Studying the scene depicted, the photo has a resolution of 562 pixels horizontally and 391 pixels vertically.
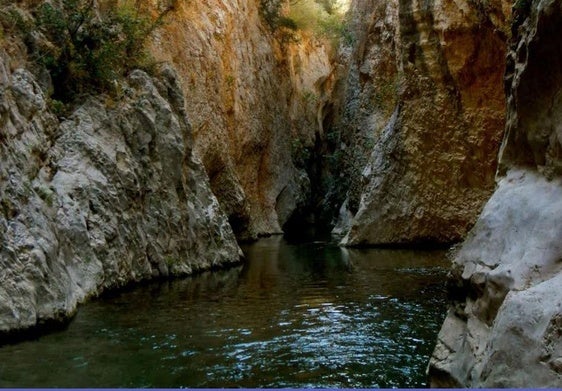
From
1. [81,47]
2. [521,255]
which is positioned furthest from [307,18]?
[521,255]

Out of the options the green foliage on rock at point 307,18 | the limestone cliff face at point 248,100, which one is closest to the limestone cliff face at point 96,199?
the limestone cliff face at point 248,100

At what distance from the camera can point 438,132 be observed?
2242 centimetres

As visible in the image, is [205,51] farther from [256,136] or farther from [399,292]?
[399,292]

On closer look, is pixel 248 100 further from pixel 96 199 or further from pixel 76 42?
pixel 96 199

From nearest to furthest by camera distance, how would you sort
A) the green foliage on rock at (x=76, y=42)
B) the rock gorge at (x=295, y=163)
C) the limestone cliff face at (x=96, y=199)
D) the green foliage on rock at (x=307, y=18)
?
the rock gorge at (x=295, y=163)
the limestone cliff face at (x=96, y=199)
the green foliage on rock at (x=76, y=42)
the green foliage on rock at (x=307, y=18)

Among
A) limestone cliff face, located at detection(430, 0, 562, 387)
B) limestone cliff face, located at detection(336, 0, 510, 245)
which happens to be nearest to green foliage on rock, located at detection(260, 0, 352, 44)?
limestone cliff face, located at detection(336, 0, 510, 245)

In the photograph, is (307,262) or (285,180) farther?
(285,180)

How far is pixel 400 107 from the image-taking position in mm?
23594

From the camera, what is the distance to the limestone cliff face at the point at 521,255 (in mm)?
4438

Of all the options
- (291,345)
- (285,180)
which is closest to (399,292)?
(291,345)

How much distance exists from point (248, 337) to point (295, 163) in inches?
1227

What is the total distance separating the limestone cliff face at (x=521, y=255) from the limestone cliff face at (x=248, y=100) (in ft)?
58.5

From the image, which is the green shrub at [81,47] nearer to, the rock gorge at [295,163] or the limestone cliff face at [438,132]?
the rock gorge at [295,163]

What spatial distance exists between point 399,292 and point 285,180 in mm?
24498
